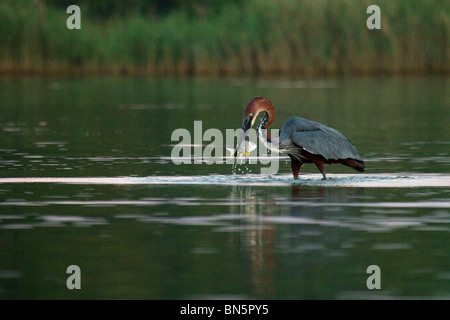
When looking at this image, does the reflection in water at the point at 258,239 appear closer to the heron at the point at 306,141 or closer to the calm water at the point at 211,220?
the calm water at the point at 211,220

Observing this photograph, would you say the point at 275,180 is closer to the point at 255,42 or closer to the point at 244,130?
the point at 244,130

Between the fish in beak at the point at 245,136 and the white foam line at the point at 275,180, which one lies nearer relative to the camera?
the fish in beak at the point at 245,136

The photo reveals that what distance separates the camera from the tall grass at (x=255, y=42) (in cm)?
4975

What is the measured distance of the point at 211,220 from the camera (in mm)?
12766

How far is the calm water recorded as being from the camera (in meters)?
9.70

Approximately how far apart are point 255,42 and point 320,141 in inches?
1399

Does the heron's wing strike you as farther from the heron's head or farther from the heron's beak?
the heron's beak

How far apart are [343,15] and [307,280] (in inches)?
1662

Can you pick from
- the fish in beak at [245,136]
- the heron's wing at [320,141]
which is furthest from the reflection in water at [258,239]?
the heron's wing at [320,141]

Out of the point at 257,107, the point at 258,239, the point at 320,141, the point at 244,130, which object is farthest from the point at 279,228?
the point at 320,141

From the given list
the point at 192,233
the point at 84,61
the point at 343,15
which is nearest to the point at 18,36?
the point at 84,61

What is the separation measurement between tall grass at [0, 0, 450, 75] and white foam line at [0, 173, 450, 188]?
33.1 m

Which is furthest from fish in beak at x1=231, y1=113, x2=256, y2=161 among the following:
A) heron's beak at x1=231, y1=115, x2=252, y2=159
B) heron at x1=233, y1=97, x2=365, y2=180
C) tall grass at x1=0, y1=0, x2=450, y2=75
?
tall grass at x1=0, y1=0, x2=450, y2=75

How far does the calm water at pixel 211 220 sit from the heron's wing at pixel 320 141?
385 millimetres
